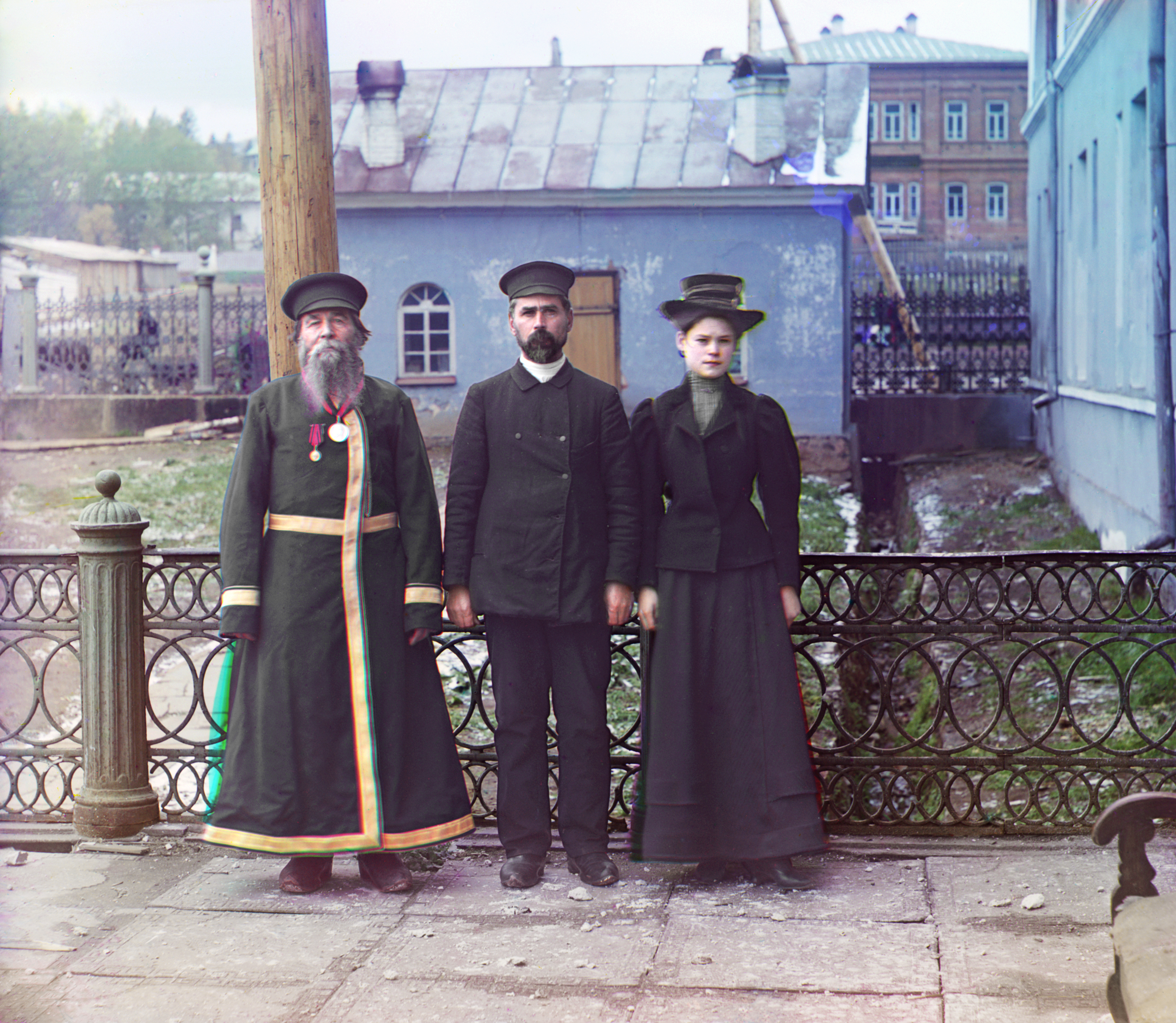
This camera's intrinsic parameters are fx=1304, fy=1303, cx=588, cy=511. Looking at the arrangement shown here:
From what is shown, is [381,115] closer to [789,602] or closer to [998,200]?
[789,602]

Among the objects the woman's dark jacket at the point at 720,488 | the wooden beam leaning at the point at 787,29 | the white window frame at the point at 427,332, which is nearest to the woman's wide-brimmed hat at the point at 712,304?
the woman's dark jacket at the point at 720,488

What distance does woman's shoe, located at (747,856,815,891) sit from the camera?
4109mm

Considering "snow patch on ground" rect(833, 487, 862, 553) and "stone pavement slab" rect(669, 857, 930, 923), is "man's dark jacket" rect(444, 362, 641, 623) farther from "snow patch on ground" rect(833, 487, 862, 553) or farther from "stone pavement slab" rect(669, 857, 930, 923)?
"snow patch on ground" rect(833, 487, 862, 553)

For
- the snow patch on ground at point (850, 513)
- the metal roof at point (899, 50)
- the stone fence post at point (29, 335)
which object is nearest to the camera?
the snow patch on ground at point (850, 513)

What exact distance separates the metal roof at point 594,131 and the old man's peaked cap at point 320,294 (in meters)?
13.7

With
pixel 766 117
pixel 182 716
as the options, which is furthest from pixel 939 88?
pixel 182 716

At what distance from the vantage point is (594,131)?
→ 60.3 ft

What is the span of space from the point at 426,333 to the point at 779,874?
1486 centimetres

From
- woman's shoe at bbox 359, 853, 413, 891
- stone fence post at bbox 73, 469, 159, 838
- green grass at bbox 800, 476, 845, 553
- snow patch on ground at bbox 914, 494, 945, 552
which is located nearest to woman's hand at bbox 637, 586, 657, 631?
woman's shoe at bbox 359, 853, 413, 891

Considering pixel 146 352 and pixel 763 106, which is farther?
pixel 146 352

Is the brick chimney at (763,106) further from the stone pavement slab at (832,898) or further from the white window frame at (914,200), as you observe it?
the white window frame at (914,200)

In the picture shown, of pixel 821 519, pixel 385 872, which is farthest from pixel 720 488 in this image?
pixel 821 519

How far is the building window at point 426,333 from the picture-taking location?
18.2 meters

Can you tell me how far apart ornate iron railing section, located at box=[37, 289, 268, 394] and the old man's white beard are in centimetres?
1664
